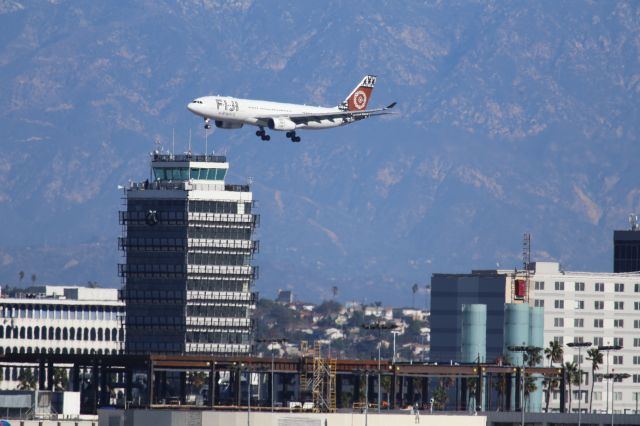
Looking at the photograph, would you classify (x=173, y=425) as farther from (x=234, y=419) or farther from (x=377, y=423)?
(x=377, y=423)

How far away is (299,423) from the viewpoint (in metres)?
198

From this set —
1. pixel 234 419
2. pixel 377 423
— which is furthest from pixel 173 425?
pixel 377 423

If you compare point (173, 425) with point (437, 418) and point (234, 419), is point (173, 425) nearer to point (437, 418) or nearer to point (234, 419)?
point (234, 419)

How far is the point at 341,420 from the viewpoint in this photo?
651 ft

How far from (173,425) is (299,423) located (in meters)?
12.8

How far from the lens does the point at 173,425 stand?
650 ft

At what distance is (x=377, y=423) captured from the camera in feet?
649

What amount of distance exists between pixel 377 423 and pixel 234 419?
570 inches

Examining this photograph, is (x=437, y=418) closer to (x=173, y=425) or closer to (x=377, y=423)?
(x=377, y=423)

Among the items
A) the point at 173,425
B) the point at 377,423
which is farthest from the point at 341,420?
the point at 173,425

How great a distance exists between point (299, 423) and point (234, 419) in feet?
22.0

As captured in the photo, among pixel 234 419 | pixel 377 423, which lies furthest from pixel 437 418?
pixel 234 419

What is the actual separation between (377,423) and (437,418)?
6476 mm

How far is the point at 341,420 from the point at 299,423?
4.28 meters
